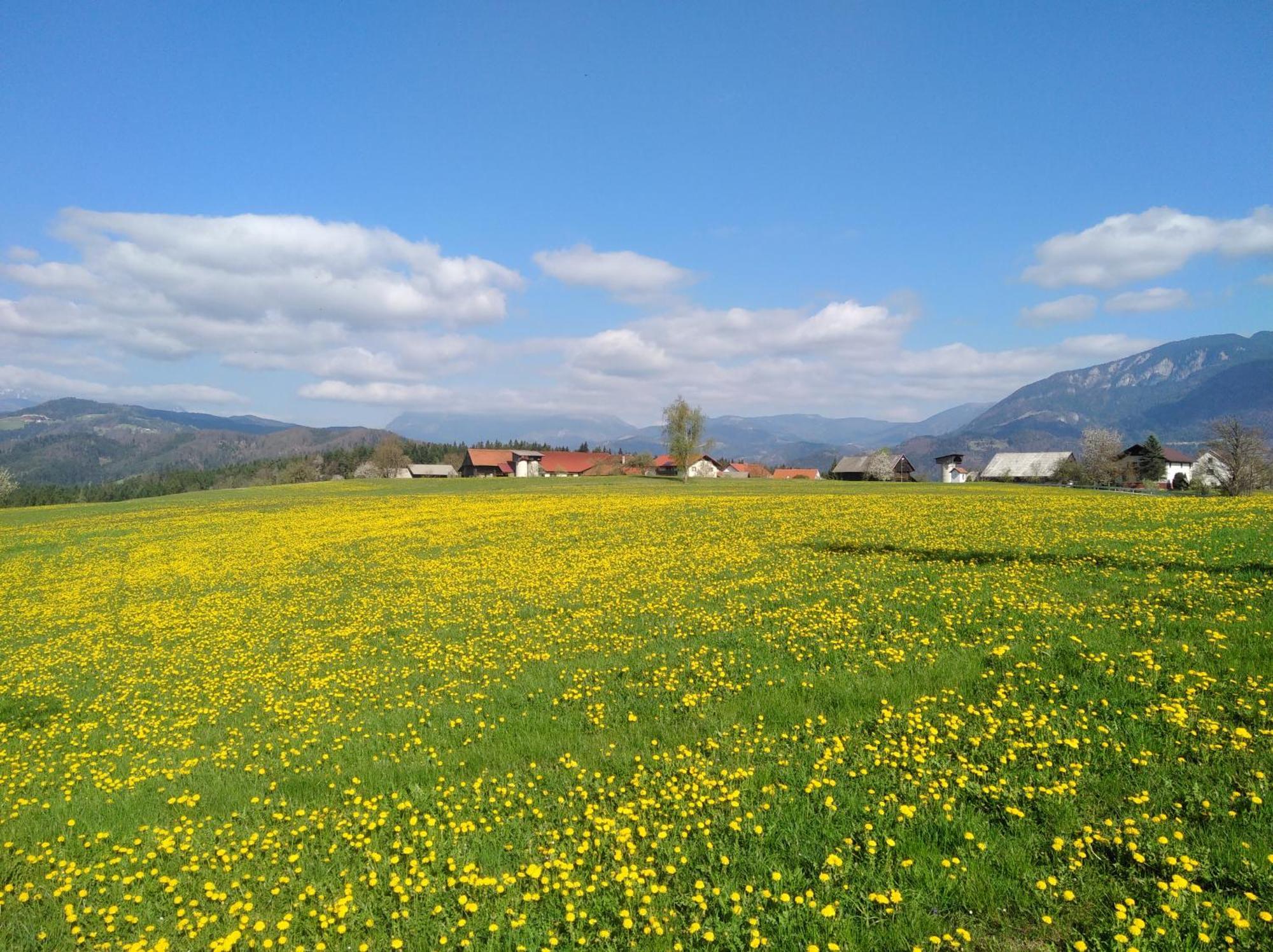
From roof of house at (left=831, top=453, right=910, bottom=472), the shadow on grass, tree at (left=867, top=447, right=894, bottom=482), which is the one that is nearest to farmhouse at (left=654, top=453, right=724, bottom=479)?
roof of house at (left=831, top=453, right=910, bottom=472)

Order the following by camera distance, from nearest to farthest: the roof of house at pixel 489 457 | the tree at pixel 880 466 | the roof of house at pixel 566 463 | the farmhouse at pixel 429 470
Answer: the tree at pixel 880 466, the roof of house at pixel 489 457, the farmhouse at pixel 429 470, the roof of house at pixel 566 463

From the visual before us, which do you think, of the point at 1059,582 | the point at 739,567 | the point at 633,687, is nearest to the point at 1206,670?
the point at 1059,582

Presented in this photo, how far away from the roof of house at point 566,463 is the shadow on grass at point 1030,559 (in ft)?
503

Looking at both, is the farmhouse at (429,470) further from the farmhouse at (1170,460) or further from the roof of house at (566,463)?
the farmhouse at (1170,460)

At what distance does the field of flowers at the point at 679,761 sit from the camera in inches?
248

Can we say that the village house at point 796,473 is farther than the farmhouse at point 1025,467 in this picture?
Yes

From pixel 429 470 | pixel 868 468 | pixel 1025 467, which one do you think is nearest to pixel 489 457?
pixel 429 470

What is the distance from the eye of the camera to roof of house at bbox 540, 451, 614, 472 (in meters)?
178

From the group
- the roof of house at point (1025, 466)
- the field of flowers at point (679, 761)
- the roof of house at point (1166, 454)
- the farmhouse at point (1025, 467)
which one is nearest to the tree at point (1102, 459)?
the roof of house at point (1166, 454)

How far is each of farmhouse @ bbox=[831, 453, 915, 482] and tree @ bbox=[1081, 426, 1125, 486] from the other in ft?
88.8

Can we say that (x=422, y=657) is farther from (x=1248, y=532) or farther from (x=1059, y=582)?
(x=1248, y=532)

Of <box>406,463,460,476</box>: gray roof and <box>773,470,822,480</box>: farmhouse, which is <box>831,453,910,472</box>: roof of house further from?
<box>406,463,460,476</box>: gray roof

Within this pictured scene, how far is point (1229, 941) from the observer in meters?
5.27

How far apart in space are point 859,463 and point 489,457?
98922 mm
